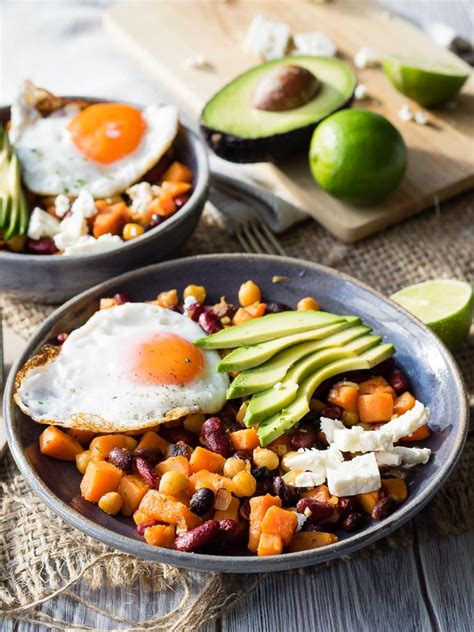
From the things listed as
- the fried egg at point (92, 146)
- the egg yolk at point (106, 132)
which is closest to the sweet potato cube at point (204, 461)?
the fried egg at point (92, 146)

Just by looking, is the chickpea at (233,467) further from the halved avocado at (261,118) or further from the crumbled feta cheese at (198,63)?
the crumbled feta cheese at (198,63)

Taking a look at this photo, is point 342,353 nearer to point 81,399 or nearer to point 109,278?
point 81,399

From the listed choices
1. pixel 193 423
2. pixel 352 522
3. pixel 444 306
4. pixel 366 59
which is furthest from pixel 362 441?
pixel 366 59

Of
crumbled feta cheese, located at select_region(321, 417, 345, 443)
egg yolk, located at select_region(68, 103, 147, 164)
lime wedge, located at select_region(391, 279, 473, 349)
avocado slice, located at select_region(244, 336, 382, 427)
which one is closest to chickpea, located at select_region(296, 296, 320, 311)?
avocado slice, located at select_region(244, 336, 382, 427)

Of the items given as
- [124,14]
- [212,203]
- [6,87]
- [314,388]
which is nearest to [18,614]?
[314,388]

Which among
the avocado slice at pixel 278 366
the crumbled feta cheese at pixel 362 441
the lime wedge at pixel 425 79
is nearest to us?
the crumbled feta cheese at pixel 362 441

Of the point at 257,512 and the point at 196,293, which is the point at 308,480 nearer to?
the point at 257,512
